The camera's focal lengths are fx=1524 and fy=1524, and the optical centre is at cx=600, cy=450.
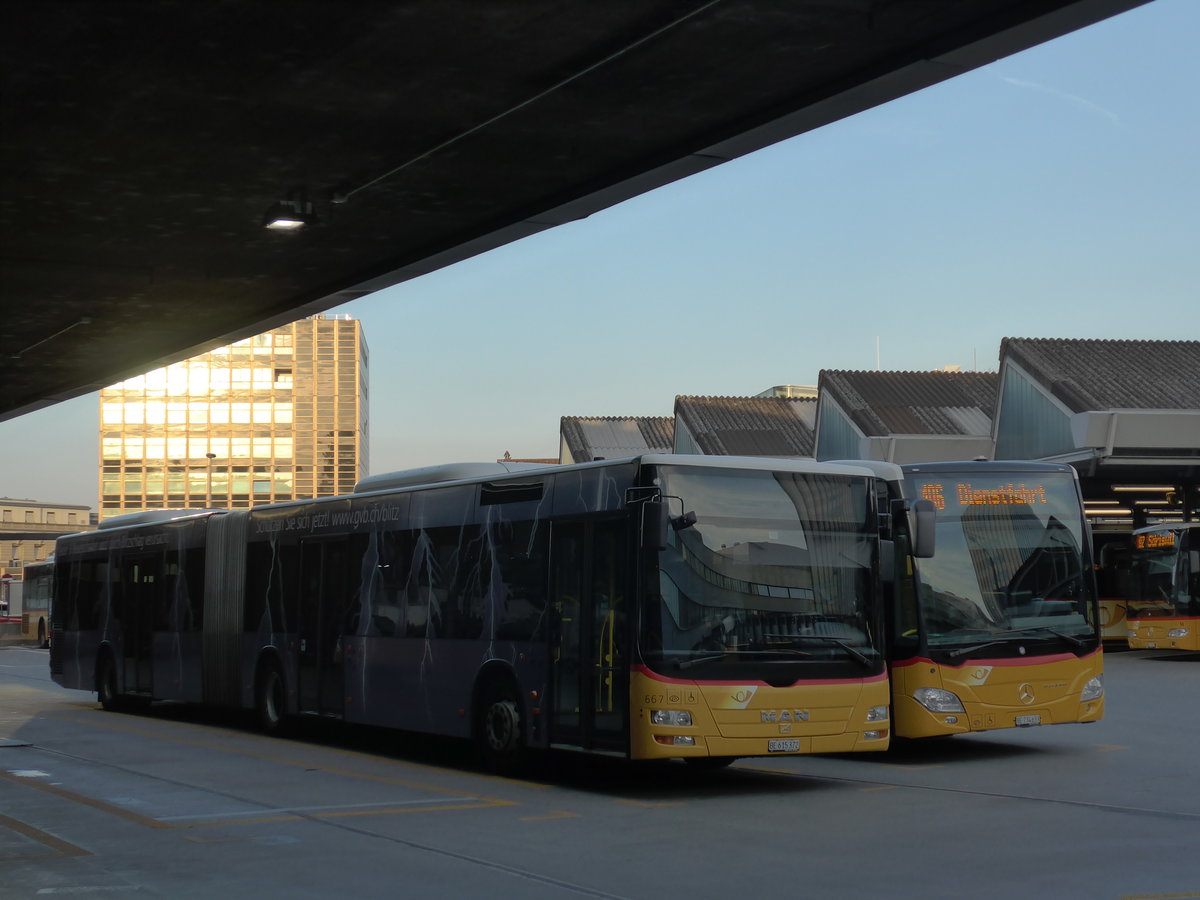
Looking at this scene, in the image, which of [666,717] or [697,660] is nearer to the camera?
[666,717]

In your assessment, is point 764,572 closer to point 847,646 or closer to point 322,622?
point 847,646

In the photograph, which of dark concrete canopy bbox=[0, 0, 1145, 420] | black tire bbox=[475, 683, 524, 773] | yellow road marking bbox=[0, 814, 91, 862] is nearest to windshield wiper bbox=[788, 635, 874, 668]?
black tire bbox=[475, 683, 524, 773]

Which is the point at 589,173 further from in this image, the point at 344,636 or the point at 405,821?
the point at 344,636

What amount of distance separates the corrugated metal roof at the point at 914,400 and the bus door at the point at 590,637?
109 ft

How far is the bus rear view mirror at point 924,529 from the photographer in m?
14.3

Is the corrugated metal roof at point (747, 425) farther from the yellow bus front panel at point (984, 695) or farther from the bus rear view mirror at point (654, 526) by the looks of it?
the bus rear view mirror at point (654, 526)

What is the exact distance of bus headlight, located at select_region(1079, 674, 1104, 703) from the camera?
15492 millimetres

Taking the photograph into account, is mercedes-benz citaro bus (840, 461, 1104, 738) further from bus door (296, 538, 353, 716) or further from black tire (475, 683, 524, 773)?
bus door (296, 538, 353, 716)

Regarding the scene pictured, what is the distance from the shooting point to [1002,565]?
51.5ft

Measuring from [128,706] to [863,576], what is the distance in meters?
16.4

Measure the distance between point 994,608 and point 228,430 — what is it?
11874 cm

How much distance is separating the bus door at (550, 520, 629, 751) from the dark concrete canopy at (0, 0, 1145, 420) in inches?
111

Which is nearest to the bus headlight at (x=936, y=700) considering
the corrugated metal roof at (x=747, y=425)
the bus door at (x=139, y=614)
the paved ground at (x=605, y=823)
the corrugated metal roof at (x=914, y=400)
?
the paved ground at (x=605, y=823)

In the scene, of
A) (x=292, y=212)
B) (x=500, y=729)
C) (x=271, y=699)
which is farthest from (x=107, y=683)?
(x=292, y=212)
